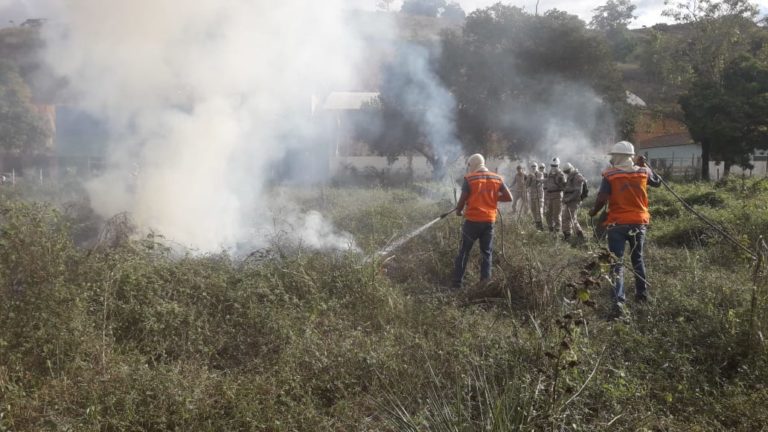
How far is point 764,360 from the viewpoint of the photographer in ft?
11.6

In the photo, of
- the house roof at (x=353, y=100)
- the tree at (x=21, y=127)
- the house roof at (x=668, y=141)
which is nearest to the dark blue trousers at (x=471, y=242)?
the house roof at (x=353, y=100)

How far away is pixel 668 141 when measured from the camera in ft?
110

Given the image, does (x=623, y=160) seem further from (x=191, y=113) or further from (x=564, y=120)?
(x=564, y=120)

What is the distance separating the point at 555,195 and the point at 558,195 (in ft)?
0.19

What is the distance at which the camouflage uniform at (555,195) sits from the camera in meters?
10.1

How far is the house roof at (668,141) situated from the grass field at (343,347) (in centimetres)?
2992

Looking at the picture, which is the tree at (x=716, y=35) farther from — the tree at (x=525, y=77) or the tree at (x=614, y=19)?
the tree at (x=614, y=19)

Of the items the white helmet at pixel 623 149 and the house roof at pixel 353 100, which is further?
the house roof at pixel 353 100

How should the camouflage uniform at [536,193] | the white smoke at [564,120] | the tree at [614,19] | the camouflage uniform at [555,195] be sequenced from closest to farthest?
1. the camouflage uniform at [555,195]
2. the camouflage uniform at [536,193]
3. the white smoke at [564,120]
4. the tree at [614,19]

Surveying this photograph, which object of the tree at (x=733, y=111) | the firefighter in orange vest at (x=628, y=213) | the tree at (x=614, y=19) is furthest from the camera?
the tree at (x=614, y=19)

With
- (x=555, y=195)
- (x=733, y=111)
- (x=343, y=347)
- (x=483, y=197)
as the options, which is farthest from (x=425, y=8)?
(x=343, y=347)

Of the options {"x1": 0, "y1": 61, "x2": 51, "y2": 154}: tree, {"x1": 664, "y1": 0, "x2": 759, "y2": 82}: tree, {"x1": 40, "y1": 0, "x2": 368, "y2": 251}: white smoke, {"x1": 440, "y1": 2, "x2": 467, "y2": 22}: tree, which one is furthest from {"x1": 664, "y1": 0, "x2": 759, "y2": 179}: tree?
{"x1": 0, "y1": 61, "x2": 51, "y2": 154}: tree

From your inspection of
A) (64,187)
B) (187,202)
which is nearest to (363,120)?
(64,187)

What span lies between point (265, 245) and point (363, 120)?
1711 cm
